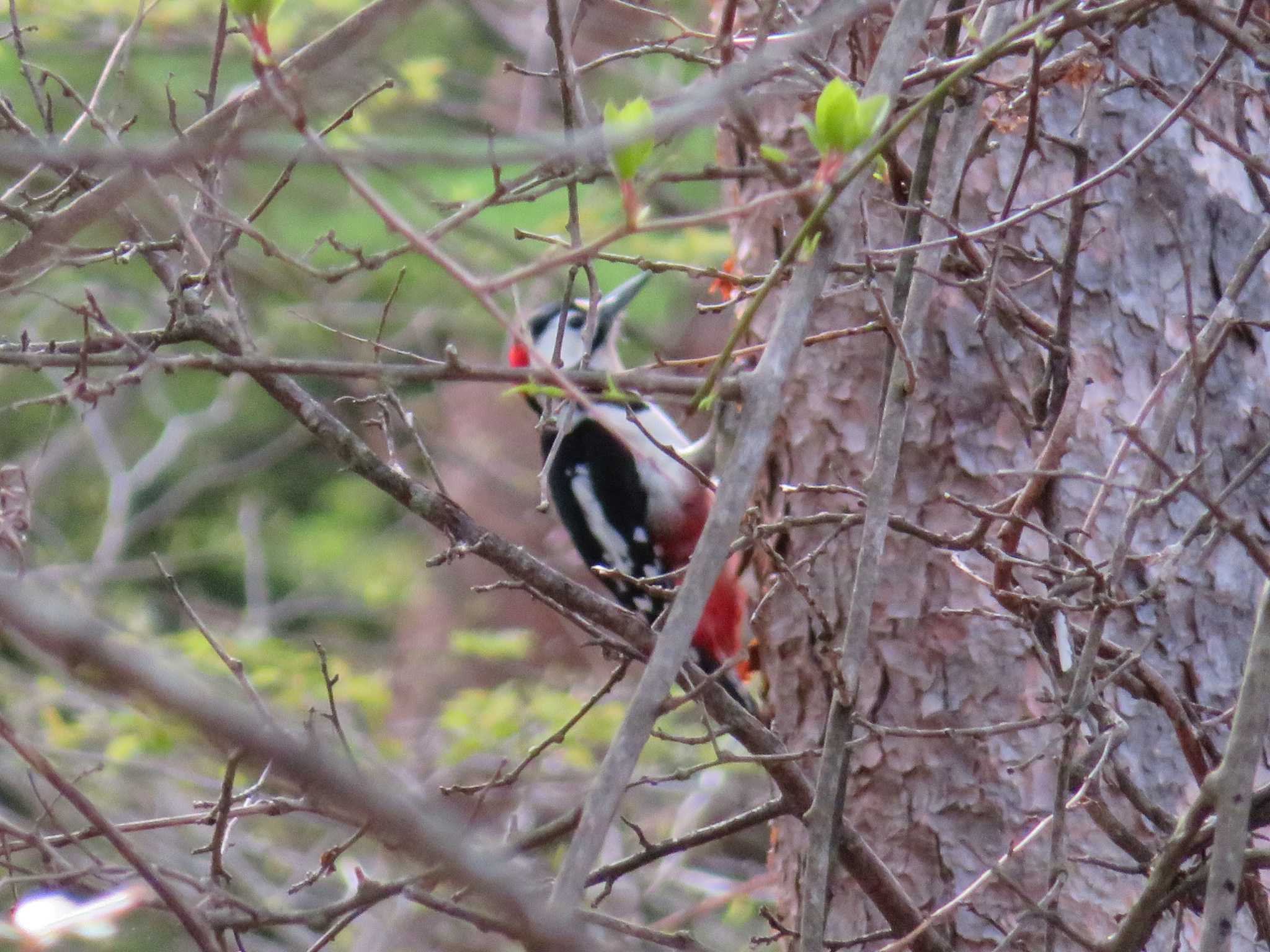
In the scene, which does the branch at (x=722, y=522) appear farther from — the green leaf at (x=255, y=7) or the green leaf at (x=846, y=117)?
the green leaf at (x=255, y=7)

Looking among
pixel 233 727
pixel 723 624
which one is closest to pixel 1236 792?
pixel 233 727

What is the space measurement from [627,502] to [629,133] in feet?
12.3

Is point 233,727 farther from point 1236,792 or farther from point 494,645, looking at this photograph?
point 494,645

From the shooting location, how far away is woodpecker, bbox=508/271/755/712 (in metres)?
4.53

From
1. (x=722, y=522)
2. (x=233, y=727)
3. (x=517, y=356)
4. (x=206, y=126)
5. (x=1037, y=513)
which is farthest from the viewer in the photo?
(x=517, y=356)

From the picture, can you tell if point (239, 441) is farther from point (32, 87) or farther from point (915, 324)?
point (915, 324)

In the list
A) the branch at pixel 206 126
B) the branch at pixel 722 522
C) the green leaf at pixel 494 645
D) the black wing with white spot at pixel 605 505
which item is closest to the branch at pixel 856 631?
the branch at pixel 722 522

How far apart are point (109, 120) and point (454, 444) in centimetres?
517

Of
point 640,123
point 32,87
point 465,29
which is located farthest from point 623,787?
point 465,29

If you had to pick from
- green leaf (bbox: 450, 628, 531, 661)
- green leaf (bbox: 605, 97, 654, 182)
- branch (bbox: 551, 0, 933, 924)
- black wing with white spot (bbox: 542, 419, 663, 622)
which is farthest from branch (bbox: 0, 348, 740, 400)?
green leaf (bbox: 450, 628, 531, 661)

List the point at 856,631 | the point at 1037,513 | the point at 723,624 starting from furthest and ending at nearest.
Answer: the point at 723,624, the point at 1037,513, the point at 856,631

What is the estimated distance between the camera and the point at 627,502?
4.73 meters

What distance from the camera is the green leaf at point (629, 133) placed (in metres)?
1.09

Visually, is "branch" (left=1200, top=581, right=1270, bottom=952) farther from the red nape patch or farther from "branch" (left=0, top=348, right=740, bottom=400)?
the red nape patch
